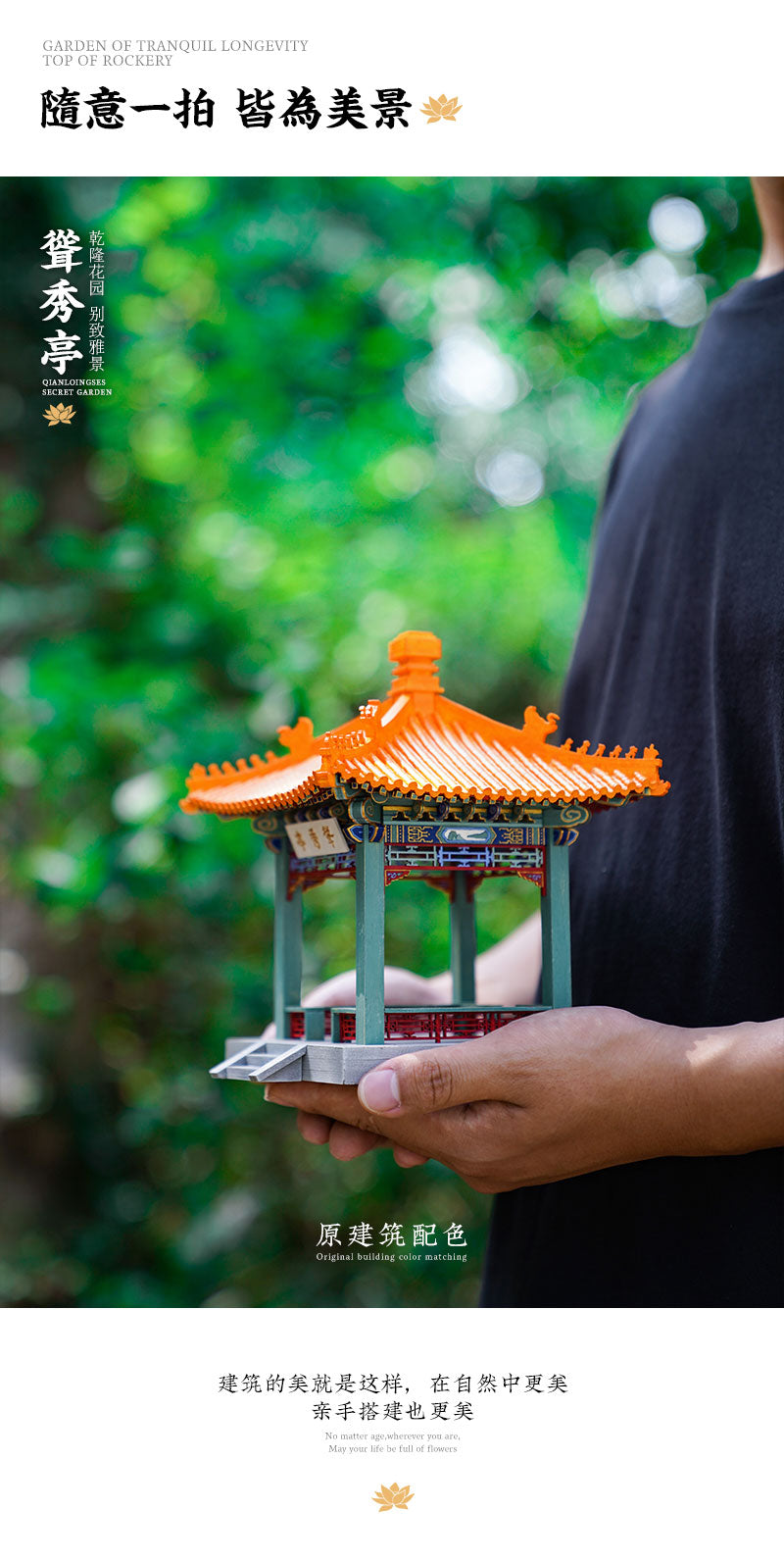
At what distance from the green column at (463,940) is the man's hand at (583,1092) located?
0.32 meters

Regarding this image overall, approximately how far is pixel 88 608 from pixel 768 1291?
1813 millimetres

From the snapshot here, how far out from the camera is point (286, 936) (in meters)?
1.43

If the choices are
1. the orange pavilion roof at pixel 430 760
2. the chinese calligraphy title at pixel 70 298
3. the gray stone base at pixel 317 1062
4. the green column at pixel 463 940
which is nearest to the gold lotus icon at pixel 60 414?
the chinese calligraphy title at pixel 70 298

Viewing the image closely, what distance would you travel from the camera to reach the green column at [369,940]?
1.16 metres

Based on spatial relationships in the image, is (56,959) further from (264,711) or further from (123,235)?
(123,235)

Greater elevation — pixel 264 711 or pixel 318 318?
pixel 318 318

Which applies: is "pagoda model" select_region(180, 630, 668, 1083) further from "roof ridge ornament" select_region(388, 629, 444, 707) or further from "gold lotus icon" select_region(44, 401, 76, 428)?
"gold lotus icon" select_region(44, 401, 76, 428)

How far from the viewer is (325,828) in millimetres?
1273

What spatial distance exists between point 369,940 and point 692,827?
15.3 inches

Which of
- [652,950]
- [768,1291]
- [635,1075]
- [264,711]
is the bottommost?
[768,1291]

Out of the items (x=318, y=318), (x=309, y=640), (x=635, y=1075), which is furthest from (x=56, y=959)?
(x=635, y=1075)
